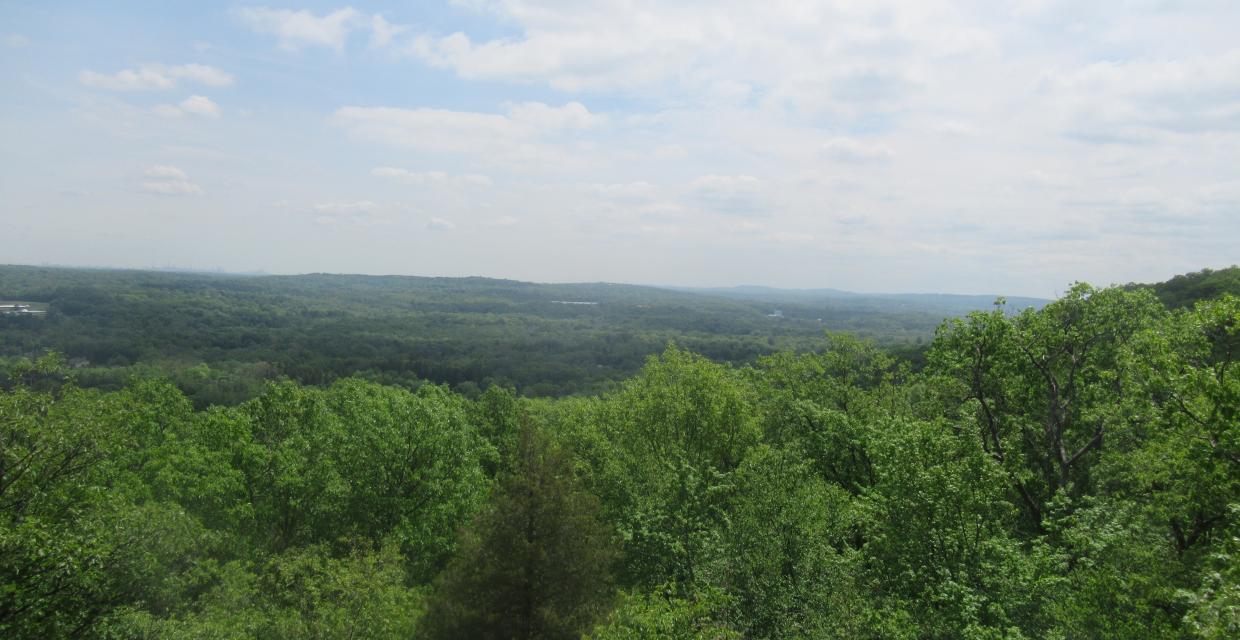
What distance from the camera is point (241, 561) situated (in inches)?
946

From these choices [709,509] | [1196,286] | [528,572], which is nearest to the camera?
[528,572]

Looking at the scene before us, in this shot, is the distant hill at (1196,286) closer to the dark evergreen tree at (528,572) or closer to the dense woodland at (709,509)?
the dense woodland at (709,509)

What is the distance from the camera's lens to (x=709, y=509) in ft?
77.0

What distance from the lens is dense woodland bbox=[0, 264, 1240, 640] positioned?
14.1 meters

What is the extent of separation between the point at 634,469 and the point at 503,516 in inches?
359

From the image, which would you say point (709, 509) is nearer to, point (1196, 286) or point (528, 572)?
point (528, 572)

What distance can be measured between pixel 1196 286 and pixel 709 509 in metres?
95.8

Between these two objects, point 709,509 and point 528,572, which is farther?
point 709,509

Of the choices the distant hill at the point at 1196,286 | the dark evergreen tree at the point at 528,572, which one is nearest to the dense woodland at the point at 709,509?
the dark evergreen tree at the point at 528,572

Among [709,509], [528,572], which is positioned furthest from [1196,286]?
[528,572]

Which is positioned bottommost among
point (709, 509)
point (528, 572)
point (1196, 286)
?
point (528, 572)

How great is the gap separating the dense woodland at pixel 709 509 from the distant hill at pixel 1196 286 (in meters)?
57.4

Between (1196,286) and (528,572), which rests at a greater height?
(1196,286)

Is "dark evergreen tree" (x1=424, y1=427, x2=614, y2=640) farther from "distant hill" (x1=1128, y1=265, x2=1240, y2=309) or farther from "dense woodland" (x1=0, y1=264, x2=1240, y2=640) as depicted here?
"distant hill" (x1=1128, y1=265, x2=1240, y2=309)
